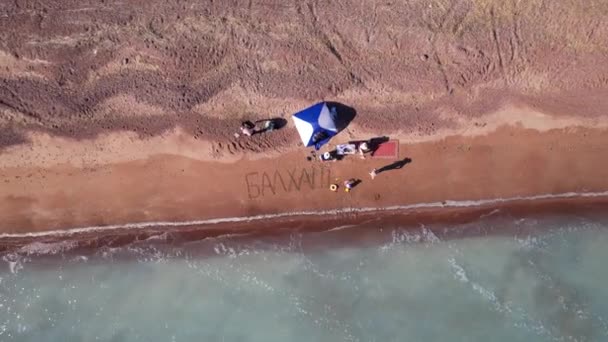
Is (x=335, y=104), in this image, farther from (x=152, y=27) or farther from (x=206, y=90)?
(x=152, y=27)

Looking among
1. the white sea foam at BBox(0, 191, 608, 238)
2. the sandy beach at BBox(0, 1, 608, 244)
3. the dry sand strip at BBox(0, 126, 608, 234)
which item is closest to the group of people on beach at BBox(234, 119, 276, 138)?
the sandy beach at BBox(0, 1, 608, 244)

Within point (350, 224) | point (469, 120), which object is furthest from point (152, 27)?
point (469, 120)

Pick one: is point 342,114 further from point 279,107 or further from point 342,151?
point 279,107

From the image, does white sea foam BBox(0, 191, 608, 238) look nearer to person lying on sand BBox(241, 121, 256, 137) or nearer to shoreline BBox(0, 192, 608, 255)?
shoreline BBox(0, 192, 608, 255)

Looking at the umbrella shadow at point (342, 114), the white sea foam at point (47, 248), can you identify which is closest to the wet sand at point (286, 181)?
the white sea foam at point (47, 248)

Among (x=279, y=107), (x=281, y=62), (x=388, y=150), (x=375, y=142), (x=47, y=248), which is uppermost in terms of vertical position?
(x=281, y=62)

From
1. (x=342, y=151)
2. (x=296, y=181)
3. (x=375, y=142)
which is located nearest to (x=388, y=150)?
(x=375, y=142)

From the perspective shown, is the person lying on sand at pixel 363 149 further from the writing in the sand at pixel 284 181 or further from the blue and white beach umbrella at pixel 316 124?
the writing in the sand at pixel 284 181
